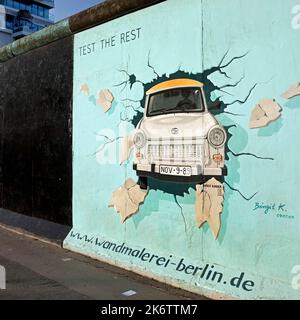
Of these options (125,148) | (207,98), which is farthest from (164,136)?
(125,148)

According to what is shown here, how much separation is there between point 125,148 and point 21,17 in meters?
77.7

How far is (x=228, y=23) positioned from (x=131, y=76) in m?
1.84

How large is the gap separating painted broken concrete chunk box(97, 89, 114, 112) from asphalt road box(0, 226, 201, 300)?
235 cm

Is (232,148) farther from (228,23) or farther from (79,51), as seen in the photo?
(79,51)

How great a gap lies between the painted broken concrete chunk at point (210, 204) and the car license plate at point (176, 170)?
21 cm

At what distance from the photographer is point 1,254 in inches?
295

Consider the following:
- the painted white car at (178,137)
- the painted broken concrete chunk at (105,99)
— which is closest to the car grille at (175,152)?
the painted white car at (178,137)

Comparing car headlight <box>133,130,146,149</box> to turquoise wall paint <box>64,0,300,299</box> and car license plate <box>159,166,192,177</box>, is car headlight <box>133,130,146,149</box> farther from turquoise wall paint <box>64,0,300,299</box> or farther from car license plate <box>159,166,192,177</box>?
car license plate <box>159,166,192,177</box>

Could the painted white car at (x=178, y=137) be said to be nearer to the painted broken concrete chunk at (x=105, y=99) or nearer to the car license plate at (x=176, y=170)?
the car license plate at (x=176, y=170)

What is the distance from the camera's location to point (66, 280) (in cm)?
598

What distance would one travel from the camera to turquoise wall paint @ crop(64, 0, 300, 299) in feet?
15.3

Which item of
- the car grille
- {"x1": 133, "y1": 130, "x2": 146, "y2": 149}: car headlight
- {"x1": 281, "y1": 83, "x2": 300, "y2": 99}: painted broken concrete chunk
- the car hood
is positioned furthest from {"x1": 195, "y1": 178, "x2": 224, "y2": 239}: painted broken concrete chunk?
{"x1": 281, "y1": 83, "x2": 300, "y2": 99}: painted broken concrete chunk

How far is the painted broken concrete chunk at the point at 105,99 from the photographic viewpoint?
278 inches

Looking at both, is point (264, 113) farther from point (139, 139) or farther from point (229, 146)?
point (139, 139)
